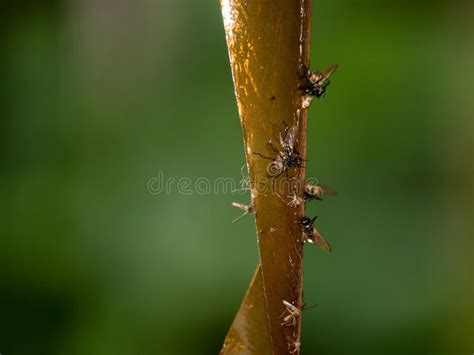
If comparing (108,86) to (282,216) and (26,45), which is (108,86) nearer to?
(26,45)

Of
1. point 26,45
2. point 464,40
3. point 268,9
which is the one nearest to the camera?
point 268,9

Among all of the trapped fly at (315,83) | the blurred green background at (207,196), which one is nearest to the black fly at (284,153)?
the trapped fly at (315,83)

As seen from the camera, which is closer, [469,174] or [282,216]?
[282,216]

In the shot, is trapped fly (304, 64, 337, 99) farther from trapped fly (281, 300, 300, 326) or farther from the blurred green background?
the blurred green background

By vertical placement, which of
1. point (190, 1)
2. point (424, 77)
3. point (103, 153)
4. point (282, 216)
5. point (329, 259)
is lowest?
point (282, 216)

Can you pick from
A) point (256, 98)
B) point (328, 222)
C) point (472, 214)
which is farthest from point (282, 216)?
point (472, 214)

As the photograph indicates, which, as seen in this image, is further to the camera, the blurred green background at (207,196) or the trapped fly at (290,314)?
the blurred green background at (207,196)

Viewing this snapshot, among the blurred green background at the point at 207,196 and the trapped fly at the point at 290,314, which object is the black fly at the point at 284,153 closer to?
the trapped fly at the point at 290,314

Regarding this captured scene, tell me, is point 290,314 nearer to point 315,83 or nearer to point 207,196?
point 315,83
